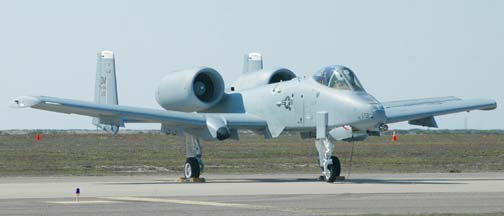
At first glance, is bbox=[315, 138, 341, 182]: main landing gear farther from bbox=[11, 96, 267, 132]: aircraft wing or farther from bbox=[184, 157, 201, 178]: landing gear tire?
bbox=[184, 157, 201, 178]: landing gear tire

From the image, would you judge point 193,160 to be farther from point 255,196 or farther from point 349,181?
point 255,196

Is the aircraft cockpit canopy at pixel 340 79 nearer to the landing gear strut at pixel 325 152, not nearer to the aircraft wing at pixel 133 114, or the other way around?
the landing gear strut at pixel 325 152

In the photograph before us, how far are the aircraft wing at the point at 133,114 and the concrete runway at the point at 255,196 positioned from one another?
1.91 metres

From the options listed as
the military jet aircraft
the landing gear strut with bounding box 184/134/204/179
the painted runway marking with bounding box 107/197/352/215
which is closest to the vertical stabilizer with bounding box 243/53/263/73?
the military jet aircraft

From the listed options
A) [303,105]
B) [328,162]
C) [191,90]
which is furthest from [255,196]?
[191,90]

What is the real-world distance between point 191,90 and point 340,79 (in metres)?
6.36

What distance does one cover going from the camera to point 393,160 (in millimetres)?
54750

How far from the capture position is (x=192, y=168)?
3875cm

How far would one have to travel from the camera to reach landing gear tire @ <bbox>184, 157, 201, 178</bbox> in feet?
127

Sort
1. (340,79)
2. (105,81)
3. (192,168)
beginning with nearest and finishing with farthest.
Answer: (340,79) → (192,168) → (105,81)

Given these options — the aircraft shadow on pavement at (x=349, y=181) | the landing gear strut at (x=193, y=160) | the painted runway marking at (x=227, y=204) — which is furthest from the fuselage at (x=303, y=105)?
the painted runway marking at (x=227, y=204)

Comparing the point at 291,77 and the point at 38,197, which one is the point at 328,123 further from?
the point at 38,197

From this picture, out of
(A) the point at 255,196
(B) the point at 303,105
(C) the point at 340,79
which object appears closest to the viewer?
(A) the point at 255,196

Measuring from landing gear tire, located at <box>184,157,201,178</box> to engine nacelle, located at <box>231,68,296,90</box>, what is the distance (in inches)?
160
